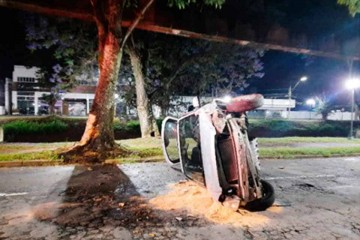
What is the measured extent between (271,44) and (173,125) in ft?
18.5

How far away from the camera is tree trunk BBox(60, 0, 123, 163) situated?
8.62 m

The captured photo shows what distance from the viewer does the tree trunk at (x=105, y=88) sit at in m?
8.62

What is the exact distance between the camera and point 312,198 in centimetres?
535

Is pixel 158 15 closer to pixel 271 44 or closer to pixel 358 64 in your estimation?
pixel 271 44

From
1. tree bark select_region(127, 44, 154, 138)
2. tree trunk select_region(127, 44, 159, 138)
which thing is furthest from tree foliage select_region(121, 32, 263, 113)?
tree trunk select_region(127, 44, 159, 138)

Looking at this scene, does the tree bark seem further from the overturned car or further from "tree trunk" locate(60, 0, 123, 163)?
the overturned car

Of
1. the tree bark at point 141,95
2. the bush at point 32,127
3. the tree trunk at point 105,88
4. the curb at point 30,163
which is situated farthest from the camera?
the bush at point 32,127

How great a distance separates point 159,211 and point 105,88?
5.42m

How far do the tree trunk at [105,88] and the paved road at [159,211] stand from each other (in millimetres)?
1775

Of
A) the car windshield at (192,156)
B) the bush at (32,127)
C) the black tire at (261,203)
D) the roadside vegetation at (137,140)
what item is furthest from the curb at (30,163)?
the bush at (32,127)

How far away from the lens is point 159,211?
442 centimetres

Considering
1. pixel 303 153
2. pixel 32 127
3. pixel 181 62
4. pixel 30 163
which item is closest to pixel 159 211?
pixel 30 163

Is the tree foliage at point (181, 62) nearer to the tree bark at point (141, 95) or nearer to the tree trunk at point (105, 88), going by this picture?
the tree bark at point (141, 95)

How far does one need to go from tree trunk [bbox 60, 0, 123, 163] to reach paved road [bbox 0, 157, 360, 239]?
1.78 metres
